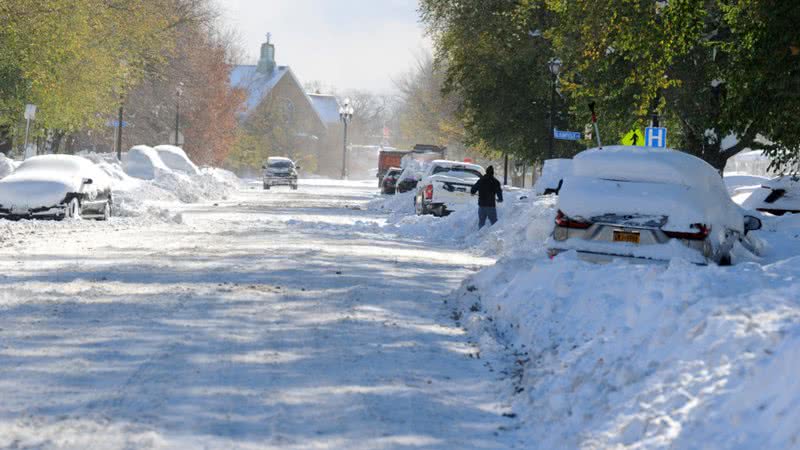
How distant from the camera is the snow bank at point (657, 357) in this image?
5.89 metres

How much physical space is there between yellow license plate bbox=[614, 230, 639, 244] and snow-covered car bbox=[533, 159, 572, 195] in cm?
1452

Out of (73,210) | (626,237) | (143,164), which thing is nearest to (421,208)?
(73,210)

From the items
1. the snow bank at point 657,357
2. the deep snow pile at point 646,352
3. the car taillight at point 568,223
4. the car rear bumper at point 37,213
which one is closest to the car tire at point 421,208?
the car rear bumper at point 37,213

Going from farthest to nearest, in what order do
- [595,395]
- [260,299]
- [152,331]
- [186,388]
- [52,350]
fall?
[260,299]
[152,331]
[52,350]
[186,388]
[595,395]

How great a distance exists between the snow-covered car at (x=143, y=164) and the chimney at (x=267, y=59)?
80.5 metres

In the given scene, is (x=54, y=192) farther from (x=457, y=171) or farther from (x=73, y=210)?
(x=457, y=171)

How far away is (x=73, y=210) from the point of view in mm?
25625

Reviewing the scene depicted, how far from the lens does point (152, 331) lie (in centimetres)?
1015

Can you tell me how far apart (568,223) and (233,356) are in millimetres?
5980

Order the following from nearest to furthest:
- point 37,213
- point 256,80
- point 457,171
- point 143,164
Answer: point 37,213 < point 457,171 < point 143,164 < point 256,80

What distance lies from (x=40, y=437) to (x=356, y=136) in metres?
166

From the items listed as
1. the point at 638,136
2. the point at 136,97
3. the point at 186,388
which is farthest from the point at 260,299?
the point at 136,97

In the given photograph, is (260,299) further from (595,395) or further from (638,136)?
(638,136)

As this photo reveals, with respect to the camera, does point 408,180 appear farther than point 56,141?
No
